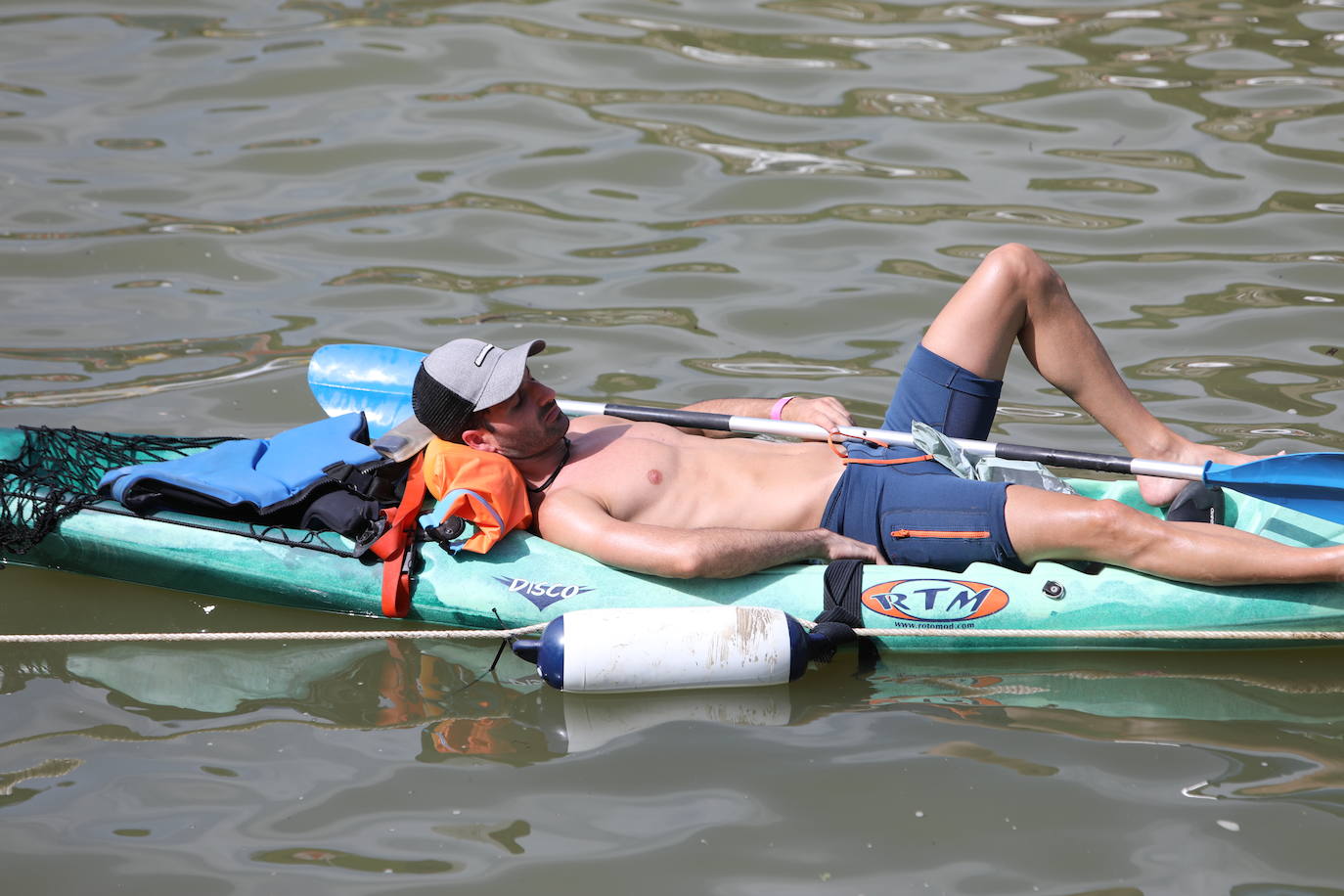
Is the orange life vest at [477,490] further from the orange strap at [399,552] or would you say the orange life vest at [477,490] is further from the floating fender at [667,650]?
the floating fender at [667,650]

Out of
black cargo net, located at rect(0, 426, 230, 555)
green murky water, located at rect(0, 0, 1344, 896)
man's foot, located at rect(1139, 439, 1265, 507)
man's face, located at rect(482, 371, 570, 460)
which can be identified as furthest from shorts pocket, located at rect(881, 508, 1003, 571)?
black cargo net, located at rect(0, 426, 230, 555)

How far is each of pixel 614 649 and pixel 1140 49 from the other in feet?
27.2

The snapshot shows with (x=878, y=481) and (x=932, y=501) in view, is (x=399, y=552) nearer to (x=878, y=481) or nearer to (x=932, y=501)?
(x=878, y=481)

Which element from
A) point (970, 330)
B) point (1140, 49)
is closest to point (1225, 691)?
point (970, 330)

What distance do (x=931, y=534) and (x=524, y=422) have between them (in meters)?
1.47

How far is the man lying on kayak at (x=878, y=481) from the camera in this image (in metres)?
4.54

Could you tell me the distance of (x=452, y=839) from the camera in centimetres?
379

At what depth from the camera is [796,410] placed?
561cm

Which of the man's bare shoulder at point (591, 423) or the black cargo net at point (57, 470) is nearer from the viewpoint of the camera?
the black cargo net at point (57, 470)

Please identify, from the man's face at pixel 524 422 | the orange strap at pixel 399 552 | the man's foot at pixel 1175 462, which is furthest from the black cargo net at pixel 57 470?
the man's foot at pixel 1175 462

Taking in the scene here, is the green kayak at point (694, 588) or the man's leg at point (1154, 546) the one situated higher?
the man's leg at point (1154, 546)

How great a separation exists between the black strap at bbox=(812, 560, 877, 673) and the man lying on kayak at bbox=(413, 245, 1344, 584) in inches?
4.2

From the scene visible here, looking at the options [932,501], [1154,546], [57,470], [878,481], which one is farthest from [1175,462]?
[57,470]

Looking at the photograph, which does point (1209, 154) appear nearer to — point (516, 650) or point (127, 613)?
point (516, 650)
